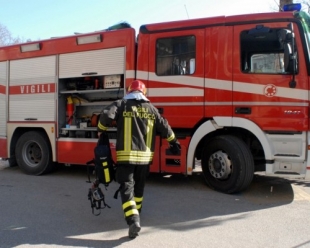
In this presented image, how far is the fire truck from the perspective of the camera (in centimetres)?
536

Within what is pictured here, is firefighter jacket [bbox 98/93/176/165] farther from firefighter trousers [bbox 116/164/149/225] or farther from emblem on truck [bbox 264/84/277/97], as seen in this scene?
emblem on truck [bbox 264/84/277/97]

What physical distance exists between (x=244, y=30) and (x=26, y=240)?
447 centimetres

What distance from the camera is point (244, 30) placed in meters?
5.64

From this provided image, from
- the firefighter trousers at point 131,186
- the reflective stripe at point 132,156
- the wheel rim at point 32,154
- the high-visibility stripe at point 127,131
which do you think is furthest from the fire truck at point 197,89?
the high-visibility stripe at point 127,131

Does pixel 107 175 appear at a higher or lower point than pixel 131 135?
lower

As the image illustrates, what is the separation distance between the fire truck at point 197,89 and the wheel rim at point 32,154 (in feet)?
0.51

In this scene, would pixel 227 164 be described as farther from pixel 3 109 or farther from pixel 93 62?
pixel 3 109

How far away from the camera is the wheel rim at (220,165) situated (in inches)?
227

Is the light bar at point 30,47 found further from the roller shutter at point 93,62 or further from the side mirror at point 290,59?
the side mirror at point 290,59

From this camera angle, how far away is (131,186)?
162 inches

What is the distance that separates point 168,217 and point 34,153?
14.2 ft

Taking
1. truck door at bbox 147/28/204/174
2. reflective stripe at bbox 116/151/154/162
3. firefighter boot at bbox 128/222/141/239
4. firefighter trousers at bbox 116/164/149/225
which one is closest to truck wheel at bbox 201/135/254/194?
truck door at bbox 147/28/204/174

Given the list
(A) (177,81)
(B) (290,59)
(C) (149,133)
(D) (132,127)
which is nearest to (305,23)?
(B) (290,59)

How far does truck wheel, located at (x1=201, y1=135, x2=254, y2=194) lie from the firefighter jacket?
6.26 feet
